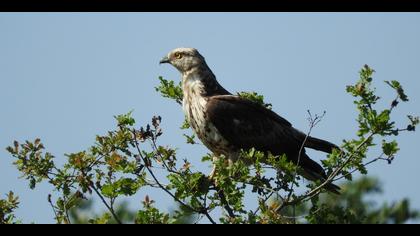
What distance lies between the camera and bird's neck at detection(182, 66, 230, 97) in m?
10.8

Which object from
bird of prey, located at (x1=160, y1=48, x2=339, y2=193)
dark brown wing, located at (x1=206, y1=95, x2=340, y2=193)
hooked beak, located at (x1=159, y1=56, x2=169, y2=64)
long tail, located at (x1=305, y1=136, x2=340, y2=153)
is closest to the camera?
long tail, located at (x1=305, y1=136, x2=340, y2=153)

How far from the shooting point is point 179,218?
26.2 feet

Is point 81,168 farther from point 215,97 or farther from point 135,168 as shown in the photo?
point 215,97

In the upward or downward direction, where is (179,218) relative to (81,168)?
downward

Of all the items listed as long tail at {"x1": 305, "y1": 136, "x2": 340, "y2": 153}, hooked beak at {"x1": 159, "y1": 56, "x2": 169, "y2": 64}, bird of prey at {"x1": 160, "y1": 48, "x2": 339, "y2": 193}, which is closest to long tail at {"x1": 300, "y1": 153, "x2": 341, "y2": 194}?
bird of prey at {"x1": 160, "y1": 48, "x2": 339, "y2": 193}

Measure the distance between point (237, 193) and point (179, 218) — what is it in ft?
2.59

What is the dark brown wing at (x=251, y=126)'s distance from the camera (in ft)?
33.9

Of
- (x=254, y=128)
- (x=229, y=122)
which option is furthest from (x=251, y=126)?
(x=229, y=122)

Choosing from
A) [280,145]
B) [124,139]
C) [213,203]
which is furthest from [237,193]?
[280,145]

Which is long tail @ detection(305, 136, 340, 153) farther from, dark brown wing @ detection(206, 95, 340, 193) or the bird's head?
the bird's head

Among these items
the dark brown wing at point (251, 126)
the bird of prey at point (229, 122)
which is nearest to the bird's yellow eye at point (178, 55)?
the bird of prey at point (229, 122)

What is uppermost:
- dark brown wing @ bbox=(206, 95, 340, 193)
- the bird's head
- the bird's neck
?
the bird's head

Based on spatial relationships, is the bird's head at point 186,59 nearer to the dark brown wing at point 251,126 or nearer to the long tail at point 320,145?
the dark brown wing at point 251,126
